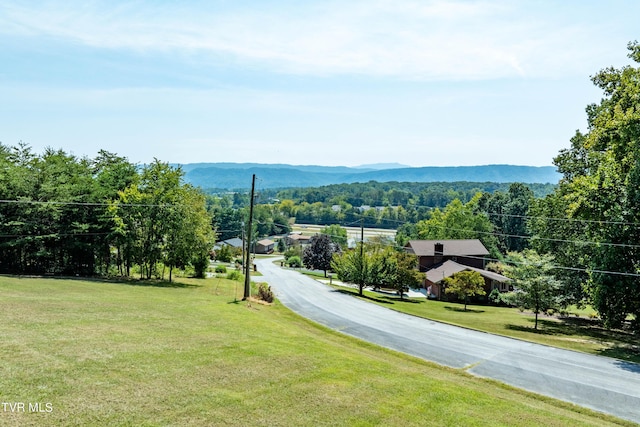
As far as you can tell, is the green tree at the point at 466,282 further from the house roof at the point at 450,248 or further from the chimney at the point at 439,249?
the house roof at the point at 450,248

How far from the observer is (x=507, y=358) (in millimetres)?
21922

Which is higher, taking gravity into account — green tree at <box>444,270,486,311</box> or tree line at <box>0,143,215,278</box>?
tree line at <box>0,143,215,278</box>

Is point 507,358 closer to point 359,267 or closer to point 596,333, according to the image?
point 596,333

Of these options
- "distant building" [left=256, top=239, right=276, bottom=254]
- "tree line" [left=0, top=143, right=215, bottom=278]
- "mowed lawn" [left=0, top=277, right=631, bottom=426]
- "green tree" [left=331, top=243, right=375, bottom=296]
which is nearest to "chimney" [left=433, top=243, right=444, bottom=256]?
"green tree" [left=331, top=243, right=375, bottom=296]

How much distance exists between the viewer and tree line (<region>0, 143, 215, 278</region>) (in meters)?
34.1

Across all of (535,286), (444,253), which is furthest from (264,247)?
(535,286)

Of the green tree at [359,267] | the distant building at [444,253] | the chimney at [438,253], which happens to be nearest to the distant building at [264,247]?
the distant building at [444,253]

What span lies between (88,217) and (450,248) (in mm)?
48086

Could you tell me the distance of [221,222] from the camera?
138 m

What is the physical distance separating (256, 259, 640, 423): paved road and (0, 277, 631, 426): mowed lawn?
169 centimetres

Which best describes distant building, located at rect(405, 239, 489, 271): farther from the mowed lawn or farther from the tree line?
the mowed lawn

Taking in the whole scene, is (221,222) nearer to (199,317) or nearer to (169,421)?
(199,317)

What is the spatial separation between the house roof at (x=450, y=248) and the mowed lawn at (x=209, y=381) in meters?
45.5

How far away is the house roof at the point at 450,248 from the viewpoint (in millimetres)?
63750
